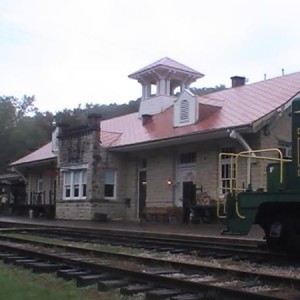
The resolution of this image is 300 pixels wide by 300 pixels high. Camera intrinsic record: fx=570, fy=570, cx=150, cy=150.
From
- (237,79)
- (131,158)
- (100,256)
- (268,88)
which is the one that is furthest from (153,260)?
(237,79)

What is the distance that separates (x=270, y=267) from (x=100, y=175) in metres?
18.8

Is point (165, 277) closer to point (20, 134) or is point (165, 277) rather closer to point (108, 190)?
point (108, 190)

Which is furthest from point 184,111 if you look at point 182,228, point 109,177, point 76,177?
point 76,177

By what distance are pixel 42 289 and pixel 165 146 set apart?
18.5 metres

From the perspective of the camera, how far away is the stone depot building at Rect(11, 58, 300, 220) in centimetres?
2172

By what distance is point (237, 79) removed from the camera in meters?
29.7

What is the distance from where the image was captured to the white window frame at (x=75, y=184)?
2862 centimetres

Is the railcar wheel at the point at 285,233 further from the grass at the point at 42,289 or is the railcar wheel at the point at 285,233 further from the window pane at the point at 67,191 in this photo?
the window pane at the point at 67,191

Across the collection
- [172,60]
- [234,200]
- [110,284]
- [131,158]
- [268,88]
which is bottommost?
[110,284]

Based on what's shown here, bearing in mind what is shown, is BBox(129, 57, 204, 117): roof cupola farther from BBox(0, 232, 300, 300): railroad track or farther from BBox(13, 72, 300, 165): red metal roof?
BBox(0, 232, 300, 300): railroad track

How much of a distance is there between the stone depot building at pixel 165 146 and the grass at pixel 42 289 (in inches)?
462

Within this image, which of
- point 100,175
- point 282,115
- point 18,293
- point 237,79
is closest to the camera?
point 18,293

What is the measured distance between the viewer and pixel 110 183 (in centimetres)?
2825

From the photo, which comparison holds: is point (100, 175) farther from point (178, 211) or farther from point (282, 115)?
point (282, 115)
